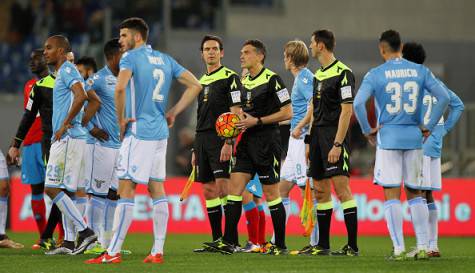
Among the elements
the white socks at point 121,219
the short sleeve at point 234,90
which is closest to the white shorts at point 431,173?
the short sleeve at point 234,90

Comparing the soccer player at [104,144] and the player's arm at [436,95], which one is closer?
the player's arm at [436,95]

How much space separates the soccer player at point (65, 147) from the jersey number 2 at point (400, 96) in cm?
329

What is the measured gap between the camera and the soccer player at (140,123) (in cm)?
938

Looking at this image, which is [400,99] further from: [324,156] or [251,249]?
[251,249]

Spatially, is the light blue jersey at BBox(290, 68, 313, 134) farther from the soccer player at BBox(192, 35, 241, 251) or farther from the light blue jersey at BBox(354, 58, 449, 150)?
the light blue jersey at BBox(354, 58, 449, 150)

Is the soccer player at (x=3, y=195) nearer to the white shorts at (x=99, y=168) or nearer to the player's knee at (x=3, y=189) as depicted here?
the player's knee at (x=3, y=189)

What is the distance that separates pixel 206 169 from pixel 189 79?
1942mm

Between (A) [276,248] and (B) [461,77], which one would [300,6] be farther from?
(A) [276,248]

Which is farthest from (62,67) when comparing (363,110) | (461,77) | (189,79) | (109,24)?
(461,77)

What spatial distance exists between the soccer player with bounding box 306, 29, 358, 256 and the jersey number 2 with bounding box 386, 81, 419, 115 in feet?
2.73

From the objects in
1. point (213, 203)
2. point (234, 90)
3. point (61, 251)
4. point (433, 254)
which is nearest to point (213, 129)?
point (234, 90)

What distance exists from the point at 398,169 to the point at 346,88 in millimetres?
1244

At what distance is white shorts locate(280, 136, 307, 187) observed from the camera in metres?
12.2

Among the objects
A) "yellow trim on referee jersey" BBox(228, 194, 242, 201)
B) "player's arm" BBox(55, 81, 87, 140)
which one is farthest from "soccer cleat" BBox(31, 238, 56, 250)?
"yellow trim on referee jersey" BBox(228, 194, 242, 201)
